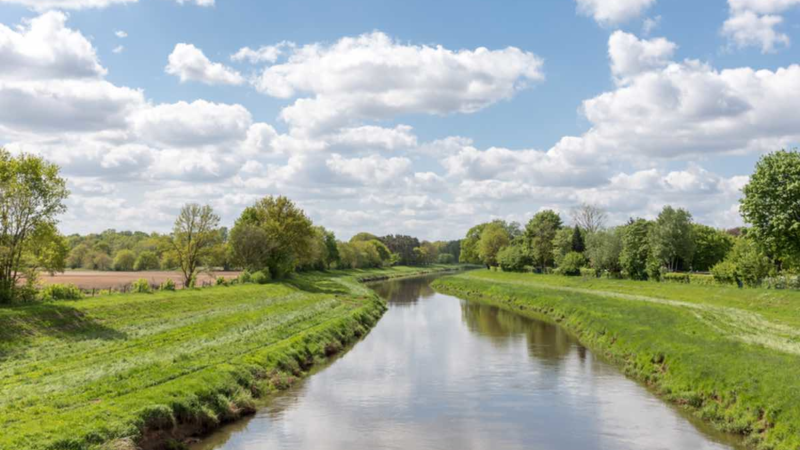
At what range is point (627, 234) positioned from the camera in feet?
287

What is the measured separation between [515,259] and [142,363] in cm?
10265

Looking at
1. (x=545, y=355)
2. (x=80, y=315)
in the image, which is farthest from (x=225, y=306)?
(x=545, y=355)

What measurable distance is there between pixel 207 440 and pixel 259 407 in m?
4.10

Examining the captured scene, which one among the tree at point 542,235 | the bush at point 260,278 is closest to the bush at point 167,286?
the bush at point 260,278

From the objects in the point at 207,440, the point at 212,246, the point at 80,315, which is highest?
the point at 212,246

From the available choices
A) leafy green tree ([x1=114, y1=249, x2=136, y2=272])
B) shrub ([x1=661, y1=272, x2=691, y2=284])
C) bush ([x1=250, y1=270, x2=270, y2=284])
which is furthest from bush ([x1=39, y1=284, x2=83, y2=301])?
leafy green tree ([x1=114, y1=249, x2=136, y2=272])

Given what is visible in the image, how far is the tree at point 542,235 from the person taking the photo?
384 ft

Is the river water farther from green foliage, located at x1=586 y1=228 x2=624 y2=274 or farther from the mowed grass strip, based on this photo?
green foliage, located at x1=586 y1=228 x2=624 y2=274

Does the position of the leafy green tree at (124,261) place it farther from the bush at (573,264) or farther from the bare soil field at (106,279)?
the bush at (573,264)

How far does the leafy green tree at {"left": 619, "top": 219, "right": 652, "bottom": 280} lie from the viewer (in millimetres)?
81812

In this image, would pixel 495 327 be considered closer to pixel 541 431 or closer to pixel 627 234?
pixel 541 431

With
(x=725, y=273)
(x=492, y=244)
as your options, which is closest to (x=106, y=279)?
(x=725, y=273)

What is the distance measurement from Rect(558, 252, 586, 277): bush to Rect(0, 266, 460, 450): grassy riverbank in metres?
55.9

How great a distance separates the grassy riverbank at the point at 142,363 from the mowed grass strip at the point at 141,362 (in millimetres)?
48
